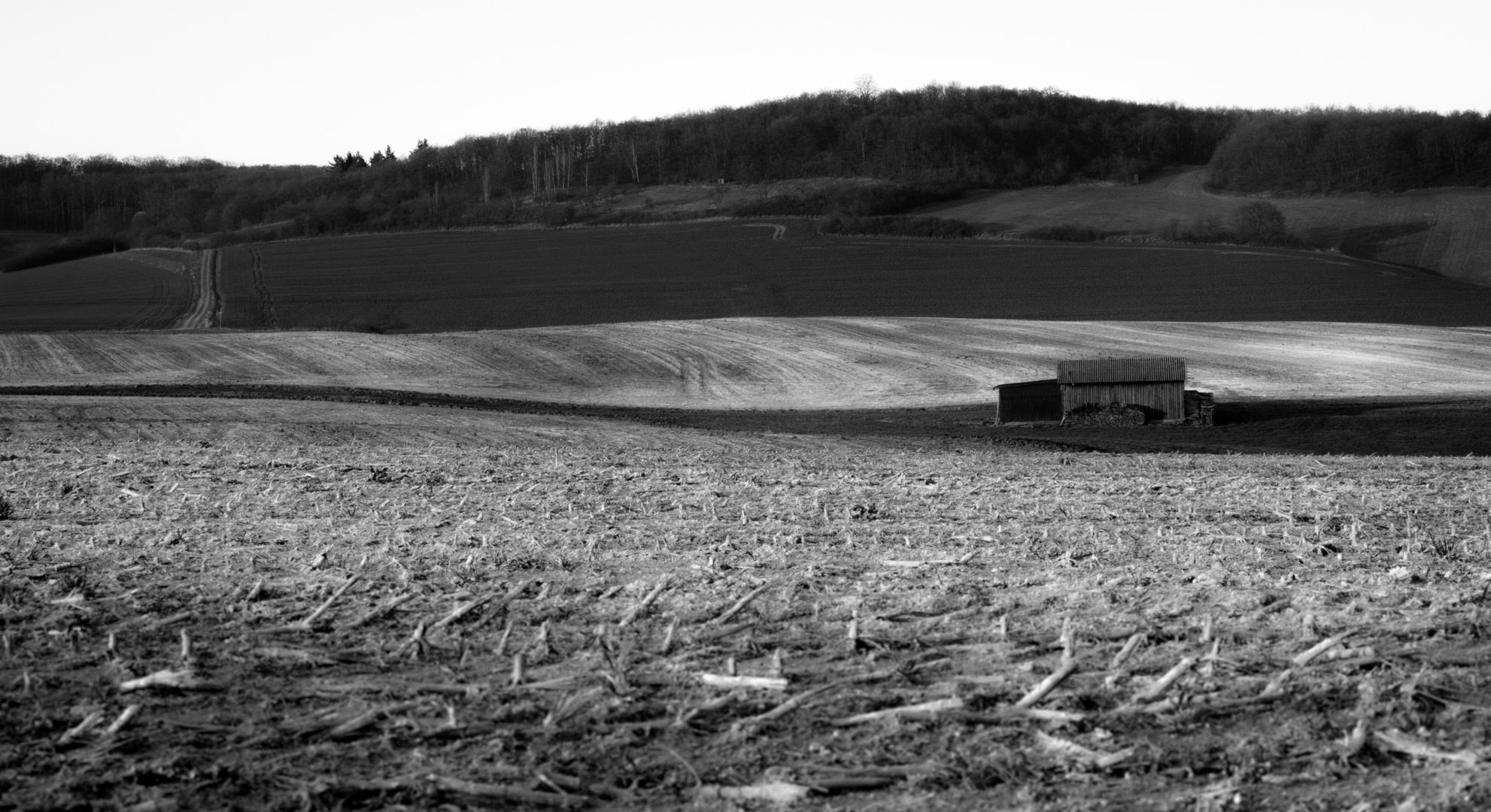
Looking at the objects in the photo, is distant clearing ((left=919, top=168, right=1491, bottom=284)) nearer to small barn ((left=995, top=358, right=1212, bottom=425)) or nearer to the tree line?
the tree line

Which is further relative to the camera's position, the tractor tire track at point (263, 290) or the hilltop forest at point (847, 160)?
the hilltop forest at point (847, 160)

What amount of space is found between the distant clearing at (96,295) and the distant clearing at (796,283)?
10.7 feet

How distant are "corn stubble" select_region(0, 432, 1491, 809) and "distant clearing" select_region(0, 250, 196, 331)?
57.9 metres

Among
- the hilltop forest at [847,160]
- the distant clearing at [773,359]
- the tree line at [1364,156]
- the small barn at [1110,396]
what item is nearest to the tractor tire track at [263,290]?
the distant clearing at [773,359]

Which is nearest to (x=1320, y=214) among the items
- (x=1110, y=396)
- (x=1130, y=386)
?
(x=1130, y=386)

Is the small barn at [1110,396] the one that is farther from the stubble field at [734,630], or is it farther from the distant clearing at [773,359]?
the stubble field at [734,630]

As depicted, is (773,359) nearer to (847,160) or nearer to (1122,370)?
(1122,370)

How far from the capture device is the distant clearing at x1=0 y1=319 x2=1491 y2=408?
44.6m

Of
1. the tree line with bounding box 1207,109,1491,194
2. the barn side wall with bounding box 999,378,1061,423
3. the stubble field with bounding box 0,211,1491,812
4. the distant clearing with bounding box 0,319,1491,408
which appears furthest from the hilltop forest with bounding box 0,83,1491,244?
the stubble field with bounding box 0,211,1491,812

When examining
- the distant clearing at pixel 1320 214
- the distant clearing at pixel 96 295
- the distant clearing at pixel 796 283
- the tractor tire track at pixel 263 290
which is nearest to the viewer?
the distant clearing at pixel 96 295

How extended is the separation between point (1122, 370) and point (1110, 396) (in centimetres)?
78

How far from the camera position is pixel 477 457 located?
17.3 meters

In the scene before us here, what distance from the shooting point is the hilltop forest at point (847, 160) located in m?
94.3

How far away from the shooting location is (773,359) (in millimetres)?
52625
